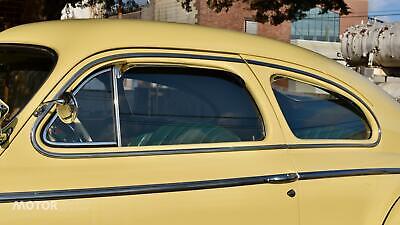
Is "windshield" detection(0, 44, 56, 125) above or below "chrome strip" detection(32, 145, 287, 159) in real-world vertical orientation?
above

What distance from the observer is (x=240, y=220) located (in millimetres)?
2373

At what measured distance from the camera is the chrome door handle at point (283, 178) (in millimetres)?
2473

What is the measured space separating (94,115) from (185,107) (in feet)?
1.50

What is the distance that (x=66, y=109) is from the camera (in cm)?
214

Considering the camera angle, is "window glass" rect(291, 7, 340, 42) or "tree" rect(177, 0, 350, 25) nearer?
"tree" rect(177, 0, 350, 25)

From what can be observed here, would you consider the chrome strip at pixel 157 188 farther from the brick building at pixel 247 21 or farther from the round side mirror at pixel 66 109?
the brick building at pixel 247 21

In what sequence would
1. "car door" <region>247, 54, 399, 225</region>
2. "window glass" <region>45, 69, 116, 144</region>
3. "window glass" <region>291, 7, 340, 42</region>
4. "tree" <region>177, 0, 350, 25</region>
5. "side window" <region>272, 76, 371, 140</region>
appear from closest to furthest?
1. "window glass" <region>45, 69, 116, 144</region>
2. "car door" <region>247, 54, 399, 225</region>
3. "side window" <region>272, 76, 371, 140</region>
4. "tree" <region>177, 0, 350, 25</region>
5. "window glass" <region>291, 7, 340, 42</region>

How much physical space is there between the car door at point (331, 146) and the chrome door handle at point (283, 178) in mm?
43

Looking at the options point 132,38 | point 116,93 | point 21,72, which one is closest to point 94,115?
point 116,93

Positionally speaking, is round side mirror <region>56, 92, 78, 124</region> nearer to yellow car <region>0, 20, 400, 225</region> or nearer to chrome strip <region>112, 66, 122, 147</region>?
yellow car <region>0, 20, 400, 225</region>

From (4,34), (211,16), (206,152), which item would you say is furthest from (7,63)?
(211,16)

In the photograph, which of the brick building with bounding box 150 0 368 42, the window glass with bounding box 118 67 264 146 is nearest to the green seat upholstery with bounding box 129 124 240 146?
the window glass with bounding box 118 67 264 146

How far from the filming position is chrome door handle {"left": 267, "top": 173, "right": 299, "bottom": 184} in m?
2.47

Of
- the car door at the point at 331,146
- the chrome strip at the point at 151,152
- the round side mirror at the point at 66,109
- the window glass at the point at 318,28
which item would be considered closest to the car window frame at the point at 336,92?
the car door at the point at 331,146
